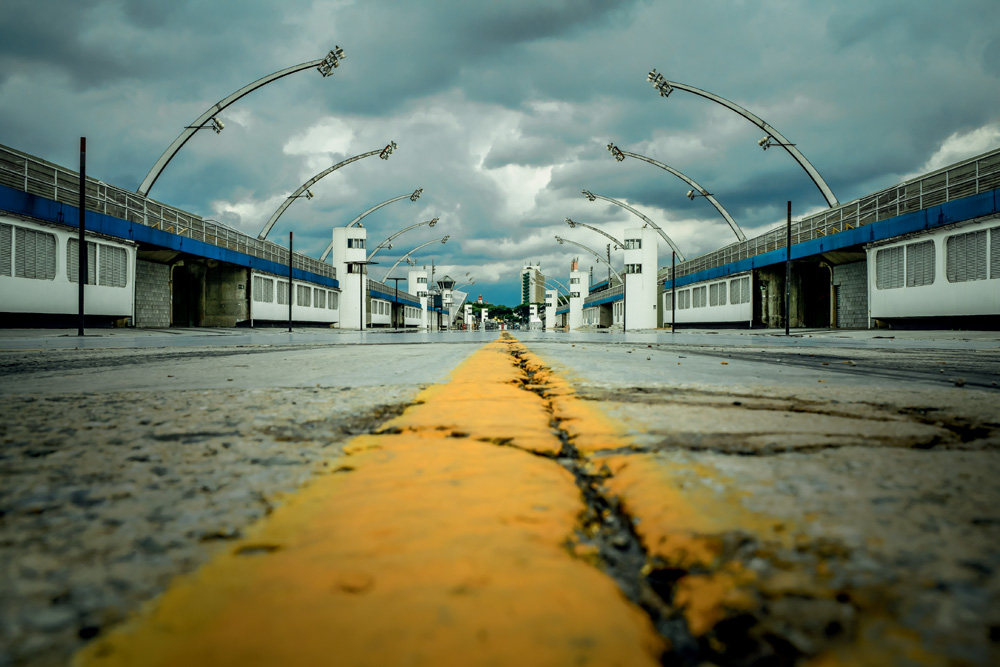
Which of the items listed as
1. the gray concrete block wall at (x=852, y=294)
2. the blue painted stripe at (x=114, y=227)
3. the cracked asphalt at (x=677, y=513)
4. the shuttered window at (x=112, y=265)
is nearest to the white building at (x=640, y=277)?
the gray concrete block wall at (x=852, y=294)

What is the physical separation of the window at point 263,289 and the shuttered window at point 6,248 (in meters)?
14.4

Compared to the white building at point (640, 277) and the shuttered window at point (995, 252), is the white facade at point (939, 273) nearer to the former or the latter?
the shuttered window at point (995, 252)

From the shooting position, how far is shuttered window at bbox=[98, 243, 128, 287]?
19.7 metres

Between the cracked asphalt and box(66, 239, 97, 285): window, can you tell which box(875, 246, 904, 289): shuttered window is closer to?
the cracked asphalt

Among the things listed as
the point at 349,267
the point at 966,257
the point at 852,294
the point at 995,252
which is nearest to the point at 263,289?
the point at 349,267

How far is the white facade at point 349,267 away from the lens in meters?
41.8

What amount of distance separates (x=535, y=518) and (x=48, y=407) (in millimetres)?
1869

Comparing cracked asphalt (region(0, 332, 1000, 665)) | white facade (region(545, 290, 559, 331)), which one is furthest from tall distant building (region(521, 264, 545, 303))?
cracked asphalt (region(0, 332, 1000, 665))

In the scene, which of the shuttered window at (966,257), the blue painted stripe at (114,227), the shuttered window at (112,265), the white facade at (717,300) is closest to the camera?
the blue painted stripe at (114,227)

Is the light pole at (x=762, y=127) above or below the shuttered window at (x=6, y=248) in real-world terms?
above

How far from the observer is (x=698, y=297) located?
3994cm

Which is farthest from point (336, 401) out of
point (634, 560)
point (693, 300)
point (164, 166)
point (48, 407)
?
point (693, 300)

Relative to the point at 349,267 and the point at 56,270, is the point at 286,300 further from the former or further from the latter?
the point at 56,270

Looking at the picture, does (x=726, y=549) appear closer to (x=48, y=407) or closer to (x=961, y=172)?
(x=48, y=407)
